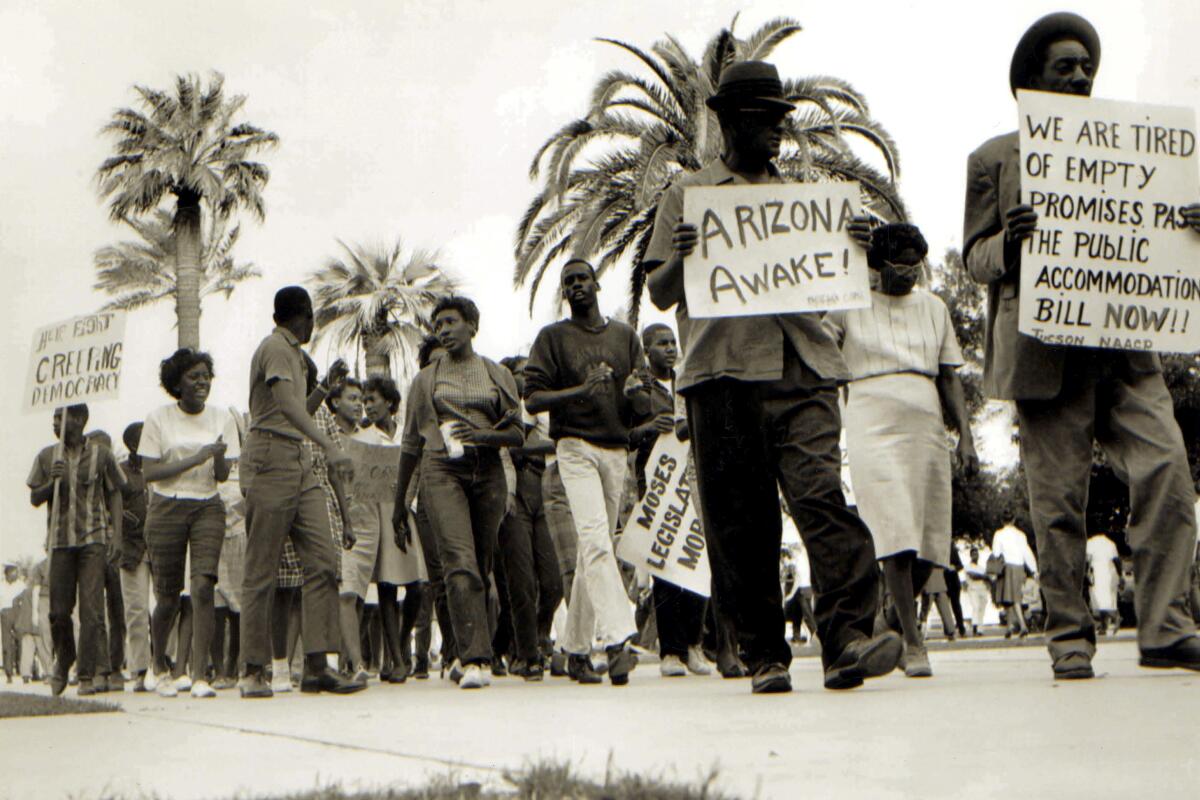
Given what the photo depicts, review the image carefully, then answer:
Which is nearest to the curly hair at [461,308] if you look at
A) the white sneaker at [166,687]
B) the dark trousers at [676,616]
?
the dark trousers at [676,616]

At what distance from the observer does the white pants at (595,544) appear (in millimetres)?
7965

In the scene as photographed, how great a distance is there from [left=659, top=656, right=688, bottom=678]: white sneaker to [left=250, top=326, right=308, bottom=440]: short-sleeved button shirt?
237cm

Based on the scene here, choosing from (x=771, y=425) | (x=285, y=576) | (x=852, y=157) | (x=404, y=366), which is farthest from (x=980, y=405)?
(x=771, y=425)

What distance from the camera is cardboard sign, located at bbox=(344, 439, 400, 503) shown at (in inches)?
412

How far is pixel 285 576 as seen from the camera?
925 centimetres

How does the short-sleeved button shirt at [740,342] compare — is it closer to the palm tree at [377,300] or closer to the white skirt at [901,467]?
the white skirt at [901,467]

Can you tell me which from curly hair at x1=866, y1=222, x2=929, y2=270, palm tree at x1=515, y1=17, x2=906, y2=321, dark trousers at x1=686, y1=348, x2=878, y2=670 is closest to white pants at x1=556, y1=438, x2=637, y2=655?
curly hair at x1=866, y1=222, x2=929, y2=270

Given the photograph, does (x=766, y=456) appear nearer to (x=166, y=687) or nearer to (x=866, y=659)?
(x=866, y=659)

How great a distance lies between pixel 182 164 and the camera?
39.3 metres

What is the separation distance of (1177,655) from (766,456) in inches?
62.7

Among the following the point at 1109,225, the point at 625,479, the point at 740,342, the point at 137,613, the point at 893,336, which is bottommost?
the point at 137,613

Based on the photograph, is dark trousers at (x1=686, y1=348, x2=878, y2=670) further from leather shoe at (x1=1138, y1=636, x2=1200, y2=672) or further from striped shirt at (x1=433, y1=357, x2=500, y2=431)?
striped shirt at (x1=433, y1=357, x2=500, y2=431)

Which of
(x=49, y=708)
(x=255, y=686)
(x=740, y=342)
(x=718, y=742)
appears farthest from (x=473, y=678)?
(x=718, y=742)

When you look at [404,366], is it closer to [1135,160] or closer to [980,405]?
[980,405]
